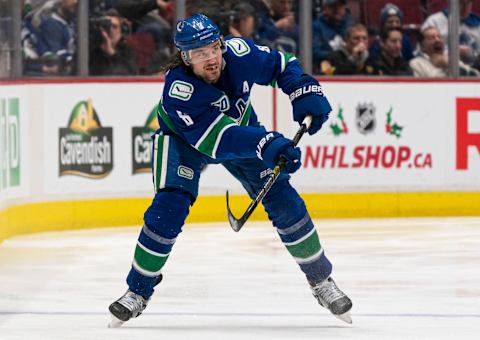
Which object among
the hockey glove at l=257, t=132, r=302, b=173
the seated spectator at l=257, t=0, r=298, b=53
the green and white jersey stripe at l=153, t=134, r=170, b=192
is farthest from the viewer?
the seated spectator at l=257, t=0, r=298, b=53

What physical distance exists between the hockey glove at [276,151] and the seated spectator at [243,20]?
4.57 m

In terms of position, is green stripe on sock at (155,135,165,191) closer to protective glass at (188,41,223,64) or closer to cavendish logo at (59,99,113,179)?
protective glass at (188,41,223,64)

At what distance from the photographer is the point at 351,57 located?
952 centimetres

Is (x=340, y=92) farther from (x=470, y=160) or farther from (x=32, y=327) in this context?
(x=32, y=327)

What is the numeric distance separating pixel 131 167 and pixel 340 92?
1474mm

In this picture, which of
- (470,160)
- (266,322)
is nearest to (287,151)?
(266,322)

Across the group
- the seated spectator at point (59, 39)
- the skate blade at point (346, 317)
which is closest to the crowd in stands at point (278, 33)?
the seated spectator at point (59, 39)

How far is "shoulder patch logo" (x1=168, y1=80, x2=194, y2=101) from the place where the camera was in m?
4.81

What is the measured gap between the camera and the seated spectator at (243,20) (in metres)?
9.29

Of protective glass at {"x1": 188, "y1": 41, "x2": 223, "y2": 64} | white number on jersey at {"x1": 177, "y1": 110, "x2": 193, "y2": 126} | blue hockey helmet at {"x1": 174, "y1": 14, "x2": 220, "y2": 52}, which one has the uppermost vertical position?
blue hockey helmet at {"x1": 174, "y1": 14, "x2": 220, "y2": 52}

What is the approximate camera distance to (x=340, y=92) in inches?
365

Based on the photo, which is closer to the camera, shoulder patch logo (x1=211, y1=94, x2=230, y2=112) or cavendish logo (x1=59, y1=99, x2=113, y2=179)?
shoulder patch logo (x1=211, y1=94, x2=230, y2=112)

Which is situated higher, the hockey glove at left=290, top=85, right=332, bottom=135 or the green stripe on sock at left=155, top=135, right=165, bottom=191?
the hockey glove at left=290, top=85, right=332, bottom=135

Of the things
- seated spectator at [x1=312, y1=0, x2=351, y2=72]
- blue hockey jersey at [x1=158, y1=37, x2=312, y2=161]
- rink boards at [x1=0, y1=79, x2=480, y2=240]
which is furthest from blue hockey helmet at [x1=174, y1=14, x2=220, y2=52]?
seated spectator at [x1=312, y1=0, x2=351, y2=72]
